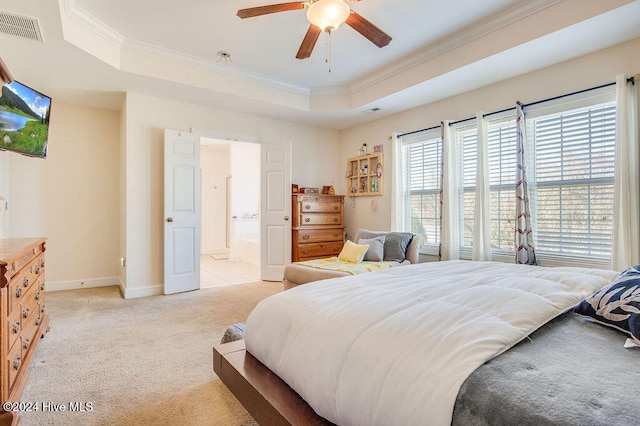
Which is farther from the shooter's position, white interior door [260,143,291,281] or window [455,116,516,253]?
white interior door [260,143,291,281]

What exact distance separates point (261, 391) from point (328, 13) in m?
2.27

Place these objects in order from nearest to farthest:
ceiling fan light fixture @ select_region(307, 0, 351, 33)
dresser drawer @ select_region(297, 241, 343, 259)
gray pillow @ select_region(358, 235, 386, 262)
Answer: ceiling fan light fixture @ select_region(307, 0, 351, 33) → gray pillow @ select_region(358, 235, 386, 262) → dresser drawer @ select_region(297, 241, 343, 259)

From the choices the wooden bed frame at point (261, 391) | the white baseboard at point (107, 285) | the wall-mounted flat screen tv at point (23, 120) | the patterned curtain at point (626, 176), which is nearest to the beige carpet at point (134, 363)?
the white baseboard at point (107, 285)

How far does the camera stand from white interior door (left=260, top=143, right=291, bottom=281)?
16.2ft

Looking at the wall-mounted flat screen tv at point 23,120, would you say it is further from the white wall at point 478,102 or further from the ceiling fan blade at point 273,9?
the white wall at point 478,102

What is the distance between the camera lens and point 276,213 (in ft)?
16.3

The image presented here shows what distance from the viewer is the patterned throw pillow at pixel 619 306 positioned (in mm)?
1021

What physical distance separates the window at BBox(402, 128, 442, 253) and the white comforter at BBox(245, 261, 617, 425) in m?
2.77

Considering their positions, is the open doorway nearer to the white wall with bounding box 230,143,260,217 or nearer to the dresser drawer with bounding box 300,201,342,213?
the white wall with bounding box 230,143,260,217

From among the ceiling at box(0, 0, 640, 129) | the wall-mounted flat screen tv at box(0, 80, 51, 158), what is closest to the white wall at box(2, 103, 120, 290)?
the ceiling at box(0, 0, 640, 129)

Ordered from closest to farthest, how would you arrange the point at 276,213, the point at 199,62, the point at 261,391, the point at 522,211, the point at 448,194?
the point at 261,391
the point at 522,211
the point at 199,62
the point at 448,194
the point at 276,213

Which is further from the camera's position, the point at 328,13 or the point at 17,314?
the point at 328,13

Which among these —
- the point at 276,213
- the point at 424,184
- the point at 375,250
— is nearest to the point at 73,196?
the point at 276,213

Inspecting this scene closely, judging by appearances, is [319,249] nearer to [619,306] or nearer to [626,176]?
[626,176]
